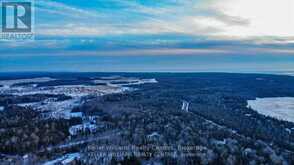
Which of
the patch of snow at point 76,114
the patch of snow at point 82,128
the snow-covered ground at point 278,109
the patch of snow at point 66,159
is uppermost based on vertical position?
the patch of snow at point 66,159

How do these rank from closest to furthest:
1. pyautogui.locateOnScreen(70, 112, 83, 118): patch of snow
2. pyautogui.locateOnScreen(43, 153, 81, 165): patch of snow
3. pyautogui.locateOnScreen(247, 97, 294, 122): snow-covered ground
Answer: pyautogui.locateOnScreen(43, 153, 81, 165): patch of snow < pyautogui.locateOnScreen(70, 112, 83, 118): patch of snow < pyautogui.locateOnScreen(247, 97, 294, 122): snow-covered ground

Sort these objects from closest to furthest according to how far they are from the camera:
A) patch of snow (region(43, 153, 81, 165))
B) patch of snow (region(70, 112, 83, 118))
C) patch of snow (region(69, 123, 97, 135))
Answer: patch of snow (region(43, 153, 81, 165))
patch of snow (region(69, 123, 97, 135))
patch of snow (region(70, 112, 83, 118))

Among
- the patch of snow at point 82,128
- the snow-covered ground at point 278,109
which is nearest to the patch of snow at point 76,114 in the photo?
the patch of snow at point 82,128

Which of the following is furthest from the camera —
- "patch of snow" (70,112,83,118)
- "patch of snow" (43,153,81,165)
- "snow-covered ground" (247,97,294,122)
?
"snow-covered ground" (247,97,294,122)

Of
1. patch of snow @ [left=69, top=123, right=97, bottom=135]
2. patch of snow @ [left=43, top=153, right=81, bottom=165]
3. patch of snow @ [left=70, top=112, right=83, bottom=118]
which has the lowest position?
patch of snow @ [left=70, top=112, right=83, bottom=118]

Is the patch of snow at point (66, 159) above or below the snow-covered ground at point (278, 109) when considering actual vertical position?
above

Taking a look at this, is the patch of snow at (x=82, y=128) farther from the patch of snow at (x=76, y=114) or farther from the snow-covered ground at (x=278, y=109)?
the snow-covered ground at (x=278, y=109)

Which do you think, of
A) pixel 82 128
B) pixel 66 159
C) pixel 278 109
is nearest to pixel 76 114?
pixel 82 128

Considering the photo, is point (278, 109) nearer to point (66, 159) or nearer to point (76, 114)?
point (76, 114)

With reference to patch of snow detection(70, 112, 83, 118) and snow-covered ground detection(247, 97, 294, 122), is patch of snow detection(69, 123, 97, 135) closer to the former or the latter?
patch of snow detection(70, 112, 83, 118)

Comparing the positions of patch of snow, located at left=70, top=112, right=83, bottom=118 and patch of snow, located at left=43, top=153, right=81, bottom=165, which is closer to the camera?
patch of snow, located at left=43, top=153, right=81, bottom=165

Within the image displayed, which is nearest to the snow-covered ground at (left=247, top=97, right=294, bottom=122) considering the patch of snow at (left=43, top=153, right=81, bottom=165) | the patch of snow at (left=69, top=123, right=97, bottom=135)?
the patch of snow at (left=69, top=123, right=97, bottom=135)

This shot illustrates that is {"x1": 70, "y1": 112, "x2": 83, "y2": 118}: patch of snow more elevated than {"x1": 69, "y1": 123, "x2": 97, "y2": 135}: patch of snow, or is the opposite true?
{"x1": 69, "y1": 123, "x2": 97, "y2": 135}: patch of snow

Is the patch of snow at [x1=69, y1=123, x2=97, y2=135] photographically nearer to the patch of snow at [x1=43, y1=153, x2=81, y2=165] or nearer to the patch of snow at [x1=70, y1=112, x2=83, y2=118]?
the patch of snow at [x1=70, y1=112, x2=83, y2=118]
